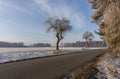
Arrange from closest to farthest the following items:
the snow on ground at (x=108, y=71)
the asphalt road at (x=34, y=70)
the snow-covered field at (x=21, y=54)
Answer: the snow on ground at (x=108, y=71)
the asphalt road at (x=34, y=70)
the snow-covered field at (x=21, y=54)

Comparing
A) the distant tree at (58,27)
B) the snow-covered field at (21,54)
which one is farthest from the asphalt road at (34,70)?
the distant tree at (58,27)

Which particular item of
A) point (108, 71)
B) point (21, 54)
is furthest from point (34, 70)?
point (21, 54)

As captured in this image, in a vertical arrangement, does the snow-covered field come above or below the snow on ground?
above

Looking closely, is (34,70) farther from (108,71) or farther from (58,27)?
(58,27)

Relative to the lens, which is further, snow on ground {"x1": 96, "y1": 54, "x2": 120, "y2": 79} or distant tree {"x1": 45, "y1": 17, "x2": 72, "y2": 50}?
distant tree {"x1": 45, "y1": 17, "x2": 72, "y2": 50}

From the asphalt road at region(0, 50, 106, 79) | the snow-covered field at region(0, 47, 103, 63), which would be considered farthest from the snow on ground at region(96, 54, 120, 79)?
the snow-covered field at region(0, 47, 103, 63)

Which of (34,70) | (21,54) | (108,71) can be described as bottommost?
(108,71)

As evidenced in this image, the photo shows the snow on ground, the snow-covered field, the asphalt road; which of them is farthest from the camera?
the snow-covered field

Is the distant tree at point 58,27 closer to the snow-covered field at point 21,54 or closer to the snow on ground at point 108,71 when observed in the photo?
the snow-covered field at point 21,54

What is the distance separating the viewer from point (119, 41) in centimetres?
1416

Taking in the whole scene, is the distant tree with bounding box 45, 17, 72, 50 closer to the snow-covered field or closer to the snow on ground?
the snow-covered field

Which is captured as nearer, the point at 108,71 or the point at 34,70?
the point at 108,71

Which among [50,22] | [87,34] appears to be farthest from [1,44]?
[50,22]

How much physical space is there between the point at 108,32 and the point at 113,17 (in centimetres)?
166
